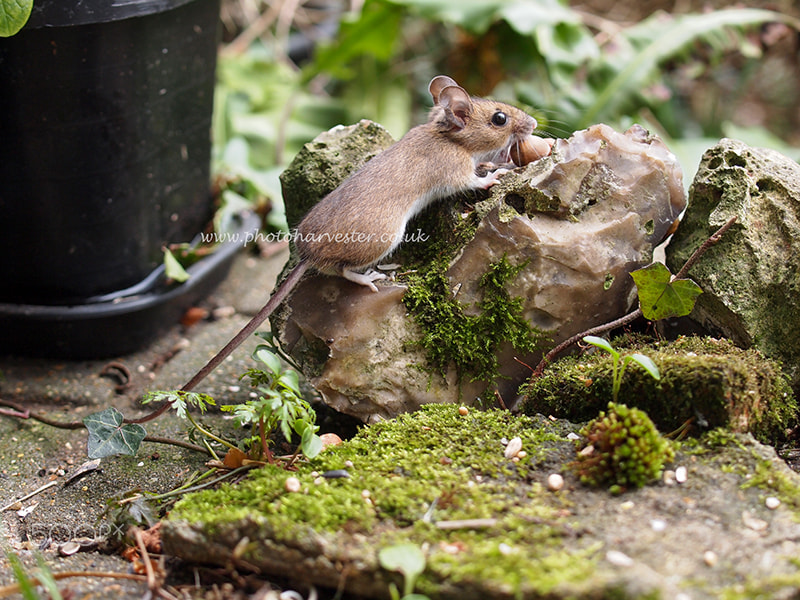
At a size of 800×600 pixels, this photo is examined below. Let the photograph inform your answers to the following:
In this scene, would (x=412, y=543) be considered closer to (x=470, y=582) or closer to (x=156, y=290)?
(x=470, y=582)

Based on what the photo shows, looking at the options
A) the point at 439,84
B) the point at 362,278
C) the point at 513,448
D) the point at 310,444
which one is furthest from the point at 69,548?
the point at 439,84

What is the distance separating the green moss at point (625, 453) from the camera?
271 centimetres

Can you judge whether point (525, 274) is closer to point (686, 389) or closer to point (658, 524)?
point (686, 389)

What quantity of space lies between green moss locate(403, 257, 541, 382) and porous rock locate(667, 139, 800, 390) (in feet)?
2.77

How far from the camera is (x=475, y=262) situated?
3.53 metres

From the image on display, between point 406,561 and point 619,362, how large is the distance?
1.32 metres

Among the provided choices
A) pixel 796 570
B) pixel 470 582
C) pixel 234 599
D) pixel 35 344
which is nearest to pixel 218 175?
pixel 35 344

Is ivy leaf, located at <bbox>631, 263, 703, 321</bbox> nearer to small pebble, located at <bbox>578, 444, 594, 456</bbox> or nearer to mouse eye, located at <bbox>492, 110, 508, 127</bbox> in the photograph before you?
small pebble, located at <bbox>578, 444, 594, 456</bbox>

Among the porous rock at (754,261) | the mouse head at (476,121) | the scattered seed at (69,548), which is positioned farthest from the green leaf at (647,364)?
the scattered seed at (69,548)

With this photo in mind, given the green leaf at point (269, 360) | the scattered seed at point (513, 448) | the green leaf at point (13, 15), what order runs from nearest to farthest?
the green leaf at point (269, 360), the scattered seed at point (513, 448), the green leaf at point (13, 15)

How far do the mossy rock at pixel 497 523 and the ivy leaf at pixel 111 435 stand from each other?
1.87ft

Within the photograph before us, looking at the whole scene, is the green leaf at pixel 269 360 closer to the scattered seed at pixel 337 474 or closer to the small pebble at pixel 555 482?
the scattered seed at pixel 337 474

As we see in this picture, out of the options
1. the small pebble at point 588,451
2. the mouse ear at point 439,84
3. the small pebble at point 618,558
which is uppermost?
the mouse ear at point 439,84

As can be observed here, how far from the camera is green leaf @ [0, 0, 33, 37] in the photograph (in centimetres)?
331
